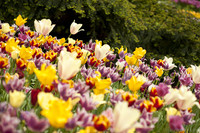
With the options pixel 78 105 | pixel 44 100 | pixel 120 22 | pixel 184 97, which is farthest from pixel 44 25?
pixel 120 22

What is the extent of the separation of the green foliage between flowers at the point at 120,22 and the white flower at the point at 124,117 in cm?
247

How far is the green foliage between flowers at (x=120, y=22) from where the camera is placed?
3482mm

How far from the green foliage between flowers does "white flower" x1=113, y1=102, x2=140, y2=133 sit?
97.3 inches

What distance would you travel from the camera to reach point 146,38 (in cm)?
472

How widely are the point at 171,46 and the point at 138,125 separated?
13.8 feet

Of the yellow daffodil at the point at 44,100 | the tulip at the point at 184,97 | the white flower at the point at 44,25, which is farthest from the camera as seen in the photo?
the white flower at the point at 44,25

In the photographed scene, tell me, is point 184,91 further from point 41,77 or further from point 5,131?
point 5,131

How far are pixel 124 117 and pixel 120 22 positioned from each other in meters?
3.00

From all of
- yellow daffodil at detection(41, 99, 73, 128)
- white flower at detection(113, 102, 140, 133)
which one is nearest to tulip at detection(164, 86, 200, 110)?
white flower at detection(113, 102, 140, 133)

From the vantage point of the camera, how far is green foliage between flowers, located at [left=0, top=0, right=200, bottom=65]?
3.48 metres

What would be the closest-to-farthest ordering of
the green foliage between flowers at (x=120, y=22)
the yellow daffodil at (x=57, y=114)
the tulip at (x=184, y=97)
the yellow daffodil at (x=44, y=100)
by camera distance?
the yellow daffodil at (x=57, y=114) < the yellow daffodil at (x=44, y=100) < the tulip at (x=184, y=97) < the green foliage between flowers at (x=120, y=22)

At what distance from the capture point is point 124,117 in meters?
0.93

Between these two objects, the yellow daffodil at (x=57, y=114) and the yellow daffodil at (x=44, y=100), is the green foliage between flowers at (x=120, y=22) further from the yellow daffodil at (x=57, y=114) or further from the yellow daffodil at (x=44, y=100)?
the yellow daffodil at (x=57, y=114)

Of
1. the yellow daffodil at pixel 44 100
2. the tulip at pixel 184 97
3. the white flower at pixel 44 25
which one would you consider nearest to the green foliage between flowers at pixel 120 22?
the white flower at pixel 44 25
